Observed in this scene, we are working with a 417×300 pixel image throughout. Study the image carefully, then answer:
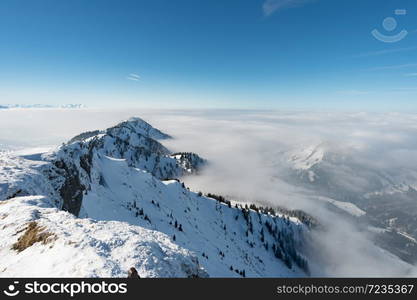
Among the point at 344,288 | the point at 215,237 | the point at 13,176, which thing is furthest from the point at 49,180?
the point at 215,237

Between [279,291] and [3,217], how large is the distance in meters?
32.2

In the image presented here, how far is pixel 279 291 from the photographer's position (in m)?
15.5

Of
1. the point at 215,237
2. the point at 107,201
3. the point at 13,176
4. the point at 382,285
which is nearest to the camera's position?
the point at 382,285

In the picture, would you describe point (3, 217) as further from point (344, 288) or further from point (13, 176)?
point (344, 288)

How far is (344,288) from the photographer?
1603 centimetres

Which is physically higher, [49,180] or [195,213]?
[49,180]

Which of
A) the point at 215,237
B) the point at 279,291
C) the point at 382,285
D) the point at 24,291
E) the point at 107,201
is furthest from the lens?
the point at 215,237

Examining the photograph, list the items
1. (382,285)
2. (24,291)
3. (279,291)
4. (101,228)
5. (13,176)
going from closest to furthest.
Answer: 1. (24,291)
2. (279,291)
3. (382,285)
4. (101,228)
5. (13,176)

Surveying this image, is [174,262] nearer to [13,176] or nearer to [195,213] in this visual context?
[13,176]

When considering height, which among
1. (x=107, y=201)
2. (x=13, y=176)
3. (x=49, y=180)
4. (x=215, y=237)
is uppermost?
(x=13, y=176)

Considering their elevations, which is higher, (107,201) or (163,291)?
(163,291)

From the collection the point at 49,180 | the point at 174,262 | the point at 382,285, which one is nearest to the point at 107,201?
the point at 49,180

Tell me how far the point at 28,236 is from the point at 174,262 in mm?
15171

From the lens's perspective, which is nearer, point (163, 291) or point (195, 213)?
point (163, 291)
